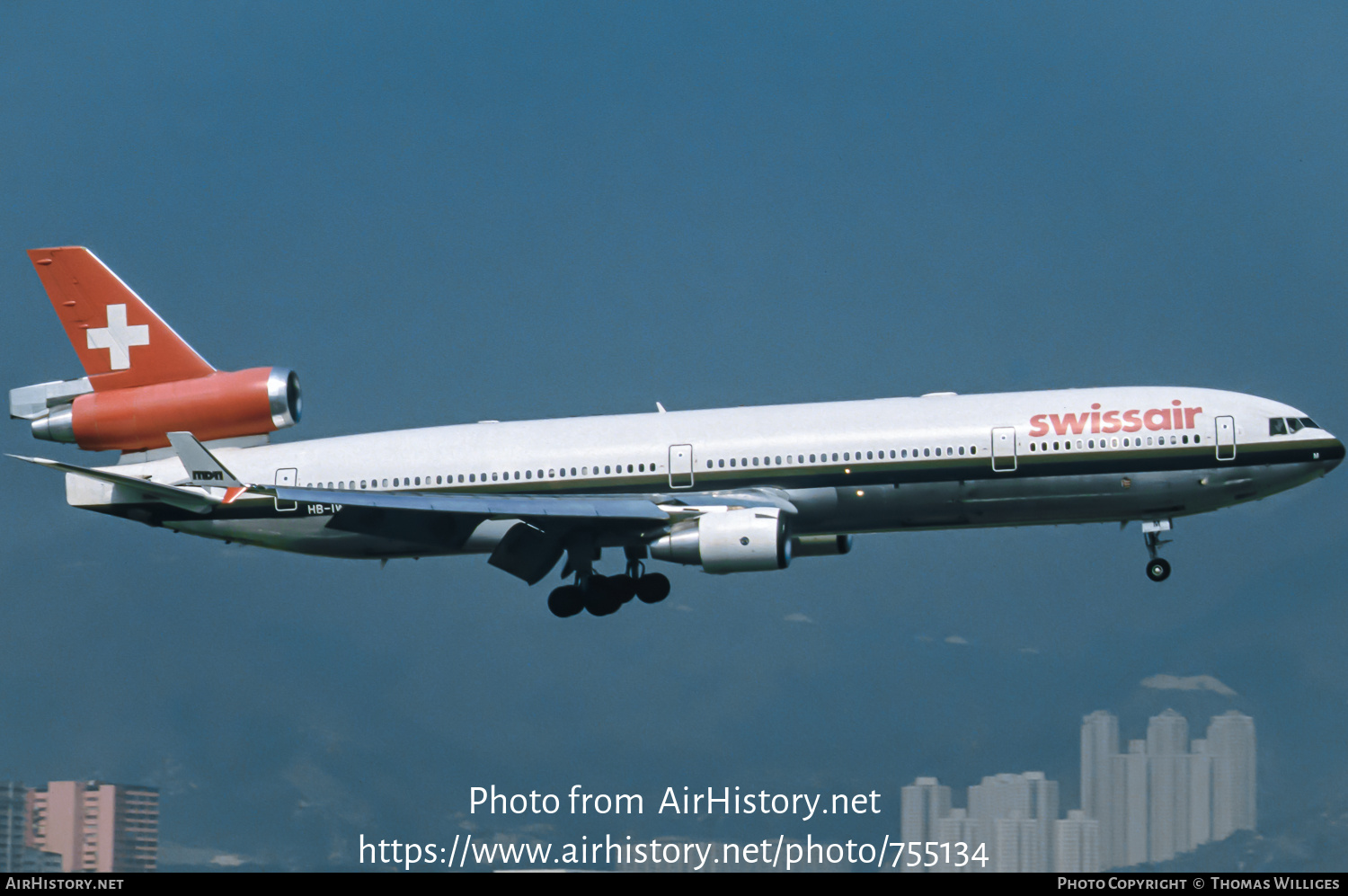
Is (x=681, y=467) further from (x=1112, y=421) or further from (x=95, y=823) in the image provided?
(x=95, y=823)

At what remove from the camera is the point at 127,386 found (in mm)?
44562

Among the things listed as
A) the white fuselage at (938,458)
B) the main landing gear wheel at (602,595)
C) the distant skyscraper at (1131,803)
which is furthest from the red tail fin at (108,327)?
the distant skyscraper at (1131,803)

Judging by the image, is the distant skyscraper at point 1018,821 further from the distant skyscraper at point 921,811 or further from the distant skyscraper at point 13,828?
the distant skyscraper at point 13,828

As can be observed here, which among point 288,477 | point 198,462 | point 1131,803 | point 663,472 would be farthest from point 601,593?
point 1131,803

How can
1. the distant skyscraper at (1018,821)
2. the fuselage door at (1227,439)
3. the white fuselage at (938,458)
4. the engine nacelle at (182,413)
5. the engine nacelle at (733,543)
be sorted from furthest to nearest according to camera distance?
the distant skyscraper at (1018,821) → the engine nacelle at (182,413) → the fuselage door at (1227,439) → the white fuselage at (938,458) → the engine nacelle at (733,543)

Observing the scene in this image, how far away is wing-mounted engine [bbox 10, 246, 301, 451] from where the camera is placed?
4306 centimetres

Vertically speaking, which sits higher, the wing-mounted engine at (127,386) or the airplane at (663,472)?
the wing-mounted engine at (127,386)

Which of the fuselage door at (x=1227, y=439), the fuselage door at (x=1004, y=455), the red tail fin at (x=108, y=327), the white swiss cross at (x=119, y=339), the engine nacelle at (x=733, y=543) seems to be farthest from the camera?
the white swiss cross at (x=119, y=339)

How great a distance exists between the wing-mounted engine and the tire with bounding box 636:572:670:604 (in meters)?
11.1

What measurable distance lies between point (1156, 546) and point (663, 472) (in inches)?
510

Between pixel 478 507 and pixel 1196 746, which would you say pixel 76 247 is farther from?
pixel 1196 746

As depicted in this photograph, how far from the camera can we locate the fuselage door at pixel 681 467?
3925cm

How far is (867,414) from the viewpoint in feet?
128

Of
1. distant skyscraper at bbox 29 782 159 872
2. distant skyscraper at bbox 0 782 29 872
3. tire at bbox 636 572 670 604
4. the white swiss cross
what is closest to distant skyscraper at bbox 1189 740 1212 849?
distant skyscraper at bbox 29 782 159 872
